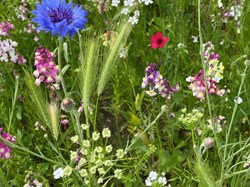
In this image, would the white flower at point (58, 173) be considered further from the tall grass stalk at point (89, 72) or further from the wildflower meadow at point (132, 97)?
the tall grass stalk at point (89, 72)

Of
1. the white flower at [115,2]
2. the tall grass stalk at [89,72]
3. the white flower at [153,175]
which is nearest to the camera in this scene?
the tall grass stalk at [89,72]

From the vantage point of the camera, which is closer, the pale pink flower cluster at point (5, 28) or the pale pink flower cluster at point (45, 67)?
the pale pink flower cluster at point (45, 67)

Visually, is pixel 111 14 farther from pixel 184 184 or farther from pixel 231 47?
pixel 184 184

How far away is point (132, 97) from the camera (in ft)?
7.00

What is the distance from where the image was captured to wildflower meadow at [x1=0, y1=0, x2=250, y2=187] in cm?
165

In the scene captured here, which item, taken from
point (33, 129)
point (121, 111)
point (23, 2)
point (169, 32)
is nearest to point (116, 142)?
point (121, 111)

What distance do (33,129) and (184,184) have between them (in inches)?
24.8

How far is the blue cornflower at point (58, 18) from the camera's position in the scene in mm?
1439

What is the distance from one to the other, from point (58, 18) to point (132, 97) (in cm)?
72

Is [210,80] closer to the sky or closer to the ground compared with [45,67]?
closer to the ground

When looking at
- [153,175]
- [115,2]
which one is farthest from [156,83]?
[115,2]

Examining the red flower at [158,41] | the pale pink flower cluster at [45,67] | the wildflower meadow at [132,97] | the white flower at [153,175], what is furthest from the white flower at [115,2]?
the white flower at [153,175]

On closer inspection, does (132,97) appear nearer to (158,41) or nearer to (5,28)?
(158,41)

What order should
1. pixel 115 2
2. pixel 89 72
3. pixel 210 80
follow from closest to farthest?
pixel 89 72
pixel 210 80
pixel 115 2
